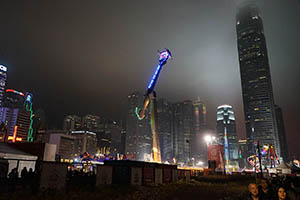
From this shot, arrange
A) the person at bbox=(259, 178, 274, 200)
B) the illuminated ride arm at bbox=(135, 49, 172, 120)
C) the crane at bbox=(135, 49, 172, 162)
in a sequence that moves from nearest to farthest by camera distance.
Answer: the person at bbox=(259, 178, 274, 200) → the crane at bbox=(135, 49, 172, 162) → the illuminated ride arm at bbox=(135, 49, 172, 120)

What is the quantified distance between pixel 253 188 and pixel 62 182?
11.3 m

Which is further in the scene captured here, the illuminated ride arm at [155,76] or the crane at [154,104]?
the illuminated ride arm at [155,76]

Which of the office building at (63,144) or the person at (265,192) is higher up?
the office building at (63,144)

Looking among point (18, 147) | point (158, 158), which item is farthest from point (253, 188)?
point (158, 158)

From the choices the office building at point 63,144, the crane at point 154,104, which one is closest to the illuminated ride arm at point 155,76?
the crane at point 154,104

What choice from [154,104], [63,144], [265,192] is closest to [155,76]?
[154,104]

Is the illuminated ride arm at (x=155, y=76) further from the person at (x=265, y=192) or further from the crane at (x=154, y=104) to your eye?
the person at (x=265, y=192)

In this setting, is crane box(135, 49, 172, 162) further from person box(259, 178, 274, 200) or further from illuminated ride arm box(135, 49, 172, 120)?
person box(259, 178, 274, 200)

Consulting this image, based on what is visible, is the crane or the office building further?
the office building

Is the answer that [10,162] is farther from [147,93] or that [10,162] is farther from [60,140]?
[60,140]

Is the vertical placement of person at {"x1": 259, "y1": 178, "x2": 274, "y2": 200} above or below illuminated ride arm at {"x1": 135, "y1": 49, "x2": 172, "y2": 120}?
below

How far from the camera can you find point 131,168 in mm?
20578

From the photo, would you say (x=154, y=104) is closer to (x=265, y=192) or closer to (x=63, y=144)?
(x=265, y=192)

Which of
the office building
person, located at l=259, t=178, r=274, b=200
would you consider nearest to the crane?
person, located at l=259, t=178, r=274, b=200
